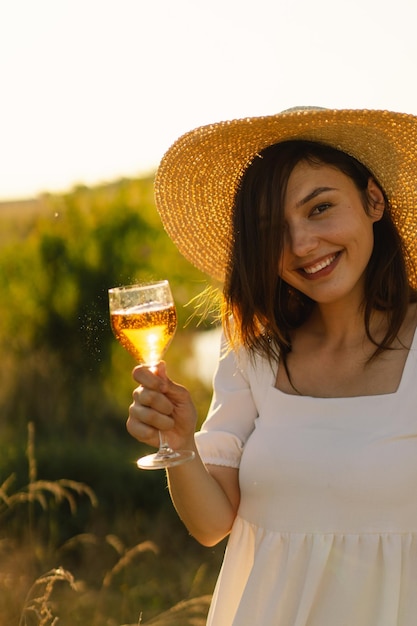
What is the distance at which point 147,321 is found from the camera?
2.21 m

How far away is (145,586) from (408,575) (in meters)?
2.84

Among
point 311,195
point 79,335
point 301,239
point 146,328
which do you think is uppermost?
point 311,195

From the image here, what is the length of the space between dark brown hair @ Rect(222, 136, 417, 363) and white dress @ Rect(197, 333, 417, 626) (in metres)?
0.21

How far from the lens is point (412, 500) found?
227 cm

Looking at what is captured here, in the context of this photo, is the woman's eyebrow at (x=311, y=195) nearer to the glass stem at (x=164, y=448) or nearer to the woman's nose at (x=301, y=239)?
the woman's nose at (x=301, y=239)

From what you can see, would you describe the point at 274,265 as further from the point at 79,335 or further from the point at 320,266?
the point at 79,335

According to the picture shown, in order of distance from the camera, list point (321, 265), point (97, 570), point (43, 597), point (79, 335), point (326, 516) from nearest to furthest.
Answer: point (326, 516), point (321, 265), point (43, 597), point (97, 570), point (79, 335)

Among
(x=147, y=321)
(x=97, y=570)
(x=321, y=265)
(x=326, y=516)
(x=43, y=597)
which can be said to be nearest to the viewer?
(x=147, y=321)

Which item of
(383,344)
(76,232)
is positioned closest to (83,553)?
(76,232)

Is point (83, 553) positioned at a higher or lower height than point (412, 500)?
→ lower

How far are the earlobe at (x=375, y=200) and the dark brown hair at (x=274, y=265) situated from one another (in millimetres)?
23

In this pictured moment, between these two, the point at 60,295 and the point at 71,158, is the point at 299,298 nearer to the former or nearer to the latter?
the point at 60,295

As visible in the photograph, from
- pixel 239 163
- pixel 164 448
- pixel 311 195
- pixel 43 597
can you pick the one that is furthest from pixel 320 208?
pixel 43 597

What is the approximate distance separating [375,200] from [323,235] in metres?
0.32
